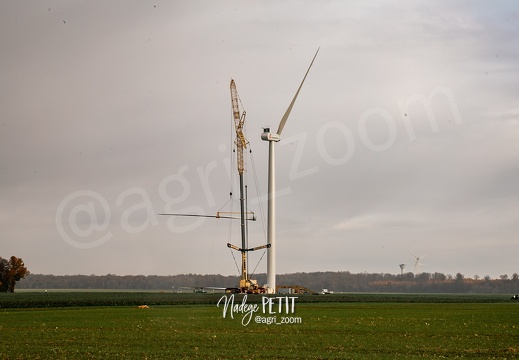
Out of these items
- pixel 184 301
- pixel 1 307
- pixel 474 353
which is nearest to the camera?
pixel 474 353

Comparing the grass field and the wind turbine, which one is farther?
the wind turbine

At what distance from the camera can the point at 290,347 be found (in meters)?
47.7

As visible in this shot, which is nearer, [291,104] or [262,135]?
[291,104]

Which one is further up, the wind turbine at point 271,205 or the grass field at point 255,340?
the wind turbine at point 271,205

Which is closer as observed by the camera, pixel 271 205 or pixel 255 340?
pixel 255 340

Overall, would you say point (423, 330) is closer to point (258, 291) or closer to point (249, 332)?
point (249, 332)

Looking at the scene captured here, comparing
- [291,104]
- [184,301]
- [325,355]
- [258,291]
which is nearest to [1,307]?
[184,301]

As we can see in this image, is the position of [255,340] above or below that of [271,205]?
below

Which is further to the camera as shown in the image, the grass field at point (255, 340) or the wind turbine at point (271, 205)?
the wind turbine at point (271, 205)

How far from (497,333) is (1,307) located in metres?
74.9

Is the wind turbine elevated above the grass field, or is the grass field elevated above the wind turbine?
the wind turbine

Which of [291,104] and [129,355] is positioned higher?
[291,104]

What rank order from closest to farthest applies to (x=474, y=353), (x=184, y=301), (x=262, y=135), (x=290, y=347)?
1. (x=474, y=353)
2. (x=290, y=347)
3. (x=184, y=301)
4. (x=262, y=135)

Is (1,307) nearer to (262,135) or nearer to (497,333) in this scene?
(262,135)
